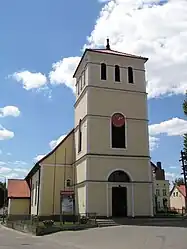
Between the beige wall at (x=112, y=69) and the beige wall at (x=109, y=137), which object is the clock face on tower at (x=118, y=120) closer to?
the beige wall at (x=109, y=137)

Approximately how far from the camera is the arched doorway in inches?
1312

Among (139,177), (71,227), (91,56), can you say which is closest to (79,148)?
(139,177)

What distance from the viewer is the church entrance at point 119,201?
33281 millimetres

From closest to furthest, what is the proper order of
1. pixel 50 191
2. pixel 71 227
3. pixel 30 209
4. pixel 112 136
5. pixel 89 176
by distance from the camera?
1. pixel 71 227
2. pixel 89 176
3. pixel 112 136
4. pixel 50 191
5. pixel 30 209

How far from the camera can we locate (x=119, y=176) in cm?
3406

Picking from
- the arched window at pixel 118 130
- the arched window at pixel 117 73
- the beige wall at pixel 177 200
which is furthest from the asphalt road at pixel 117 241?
the beige wall at pixel 177 200

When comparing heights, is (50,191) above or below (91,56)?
below

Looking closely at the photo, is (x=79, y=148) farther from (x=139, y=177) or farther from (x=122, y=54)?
(x=122, y=54)

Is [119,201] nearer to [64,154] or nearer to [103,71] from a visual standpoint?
[64,154]

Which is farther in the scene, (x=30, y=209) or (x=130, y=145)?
(x=30, y=209)

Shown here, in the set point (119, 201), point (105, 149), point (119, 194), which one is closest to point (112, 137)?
point (105, 149)

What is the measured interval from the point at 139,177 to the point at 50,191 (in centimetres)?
980

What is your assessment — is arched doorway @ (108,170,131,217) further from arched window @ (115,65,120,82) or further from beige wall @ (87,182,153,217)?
arched window @ (115,65,120,82)

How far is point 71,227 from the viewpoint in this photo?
26.0 m
